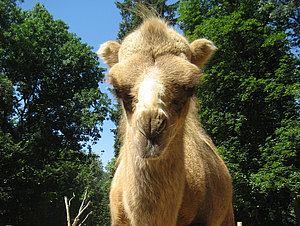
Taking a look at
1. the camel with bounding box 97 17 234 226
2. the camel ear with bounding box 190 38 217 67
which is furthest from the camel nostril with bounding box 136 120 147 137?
the camel ear with bounding box 190 38 217 67

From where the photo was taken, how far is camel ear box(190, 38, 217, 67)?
331cm

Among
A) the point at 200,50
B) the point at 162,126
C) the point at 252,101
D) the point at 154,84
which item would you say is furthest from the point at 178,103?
the point at 252,101

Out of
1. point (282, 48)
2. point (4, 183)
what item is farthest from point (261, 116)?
point (4, 183)

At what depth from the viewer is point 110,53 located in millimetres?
3268

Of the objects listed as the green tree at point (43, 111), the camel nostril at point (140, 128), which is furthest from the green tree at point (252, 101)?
the camel nostril at point (140, 128)

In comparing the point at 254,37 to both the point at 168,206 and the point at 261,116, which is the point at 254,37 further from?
the point at 168,206

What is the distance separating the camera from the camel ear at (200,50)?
10.9 feet

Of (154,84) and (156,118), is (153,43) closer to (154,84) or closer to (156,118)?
(154,84)

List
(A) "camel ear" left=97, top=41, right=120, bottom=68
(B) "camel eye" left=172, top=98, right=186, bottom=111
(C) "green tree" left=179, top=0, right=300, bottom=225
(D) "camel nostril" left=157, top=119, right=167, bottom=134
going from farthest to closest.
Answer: (C) "green tree" left=179, top=0, right=300, bottom=225
(A) "camel ear" left=97, top=41, right=120, bottom=68
(B) "camel eye" left=172, top=98, right=186, bottom=111
(D) "camel nostril" left=157, top=119, right=167, bottom=134

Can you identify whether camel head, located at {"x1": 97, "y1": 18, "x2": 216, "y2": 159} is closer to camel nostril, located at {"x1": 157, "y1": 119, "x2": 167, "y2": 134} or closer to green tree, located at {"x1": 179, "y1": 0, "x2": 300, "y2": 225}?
camel nostril, located at {"x1": 157, "y1": 119, "x2": 167, "y2": 134}

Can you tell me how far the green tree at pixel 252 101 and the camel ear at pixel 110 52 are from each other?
38.8ft

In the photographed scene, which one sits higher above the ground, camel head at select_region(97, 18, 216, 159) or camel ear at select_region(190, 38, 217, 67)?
camel ear at select_region(190, 38, 217, 67)

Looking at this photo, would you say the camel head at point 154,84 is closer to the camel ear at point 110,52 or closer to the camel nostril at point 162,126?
the camel nostril at point 162,126

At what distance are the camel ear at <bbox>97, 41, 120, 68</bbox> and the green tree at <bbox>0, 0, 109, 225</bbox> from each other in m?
17.8
